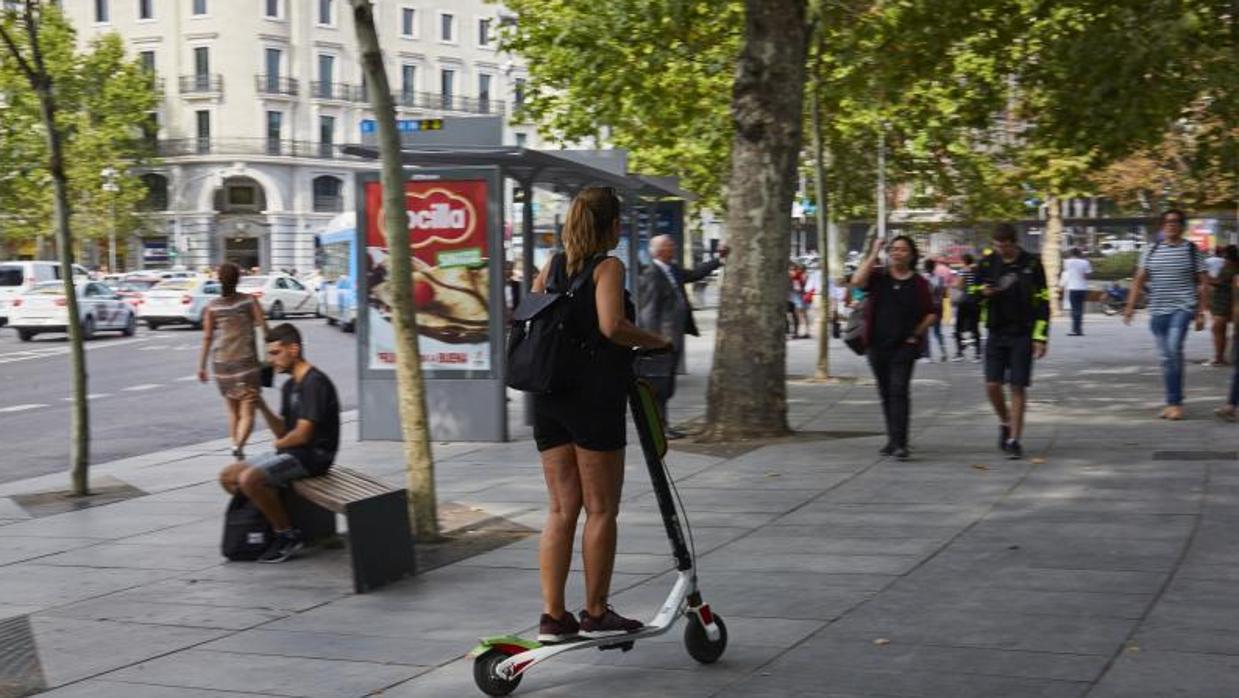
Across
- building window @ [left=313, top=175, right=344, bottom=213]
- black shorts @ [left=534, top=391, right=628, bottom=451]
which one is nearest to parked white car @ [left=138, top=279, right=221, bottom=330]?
black shorts @ [left=534, top=391, right=628, bottom=451]

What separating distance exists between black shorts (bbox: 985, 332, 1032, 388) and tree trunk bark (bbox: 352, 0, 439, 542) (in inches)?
198

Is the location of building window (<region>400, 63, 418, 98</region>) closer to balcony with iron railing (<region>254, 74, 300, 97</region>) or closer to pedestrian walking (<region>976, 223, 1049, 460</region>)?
balcony with iron railing (<region>254, 74, 300, 97</region>)

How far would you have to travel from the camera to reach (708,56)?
2620 centimetres

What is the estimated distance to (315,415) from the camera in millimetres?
8922

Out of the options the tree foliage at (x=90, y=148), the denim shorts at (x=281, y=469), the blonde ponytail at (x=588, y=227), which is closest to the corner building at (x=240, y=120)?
the tree foliage at (x=90, y=148)

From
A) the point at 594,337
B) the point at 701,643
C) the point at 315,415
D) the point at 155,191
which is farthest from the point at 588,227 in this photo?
the point at 155,191

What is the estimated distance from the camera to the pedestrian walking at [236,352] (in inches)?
548

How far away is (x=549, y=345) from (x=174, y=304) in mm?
39164

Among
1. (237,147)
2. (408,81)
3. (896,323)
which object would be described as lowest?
(896,323)

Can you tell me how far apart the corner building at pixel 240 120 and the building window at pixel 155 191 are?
0.05 meters

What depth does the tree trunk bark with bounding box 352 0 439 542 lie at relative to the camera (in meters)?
9.06

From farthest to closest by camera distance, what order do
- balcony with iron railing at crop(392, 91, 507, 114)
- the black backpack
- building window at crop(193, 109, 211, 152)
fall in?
balcony with iron railing at crop(392, 91, 507, 114) < building window at crop(193, 109, 211, 152) < the black backpack

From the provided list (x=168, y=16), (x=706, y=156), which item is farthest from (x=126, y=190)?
(x=706, y=156)

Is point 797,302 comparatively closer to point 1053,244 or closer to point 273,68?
point 1053,244
